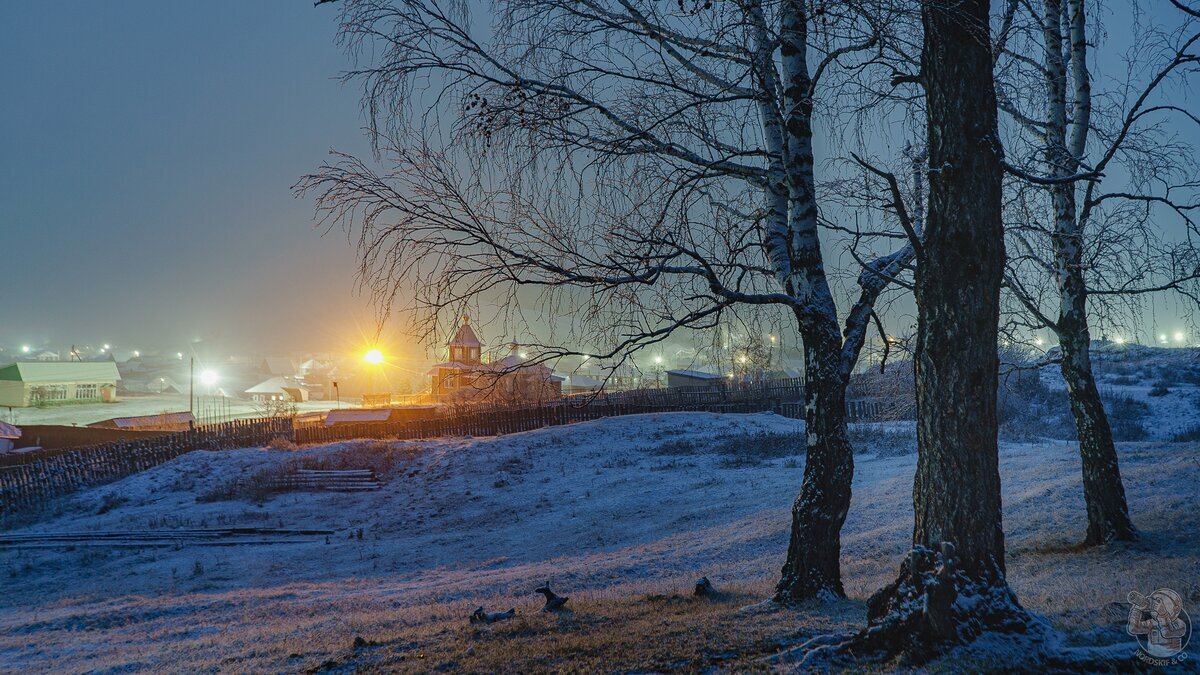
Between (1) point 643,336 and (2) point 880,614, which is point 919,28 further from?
(2) point 880,614

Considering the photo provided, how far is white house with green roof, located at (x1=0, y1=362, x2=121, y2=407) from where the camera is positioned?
6612cm

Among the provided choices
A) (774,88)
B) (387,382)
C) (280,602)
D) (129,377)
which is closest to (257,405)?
(387,382)

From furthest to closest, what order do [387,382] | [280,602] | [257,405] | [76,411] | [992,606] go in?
1. [387,382]
2. [257,405]
3. [76,411]
4. [280,602]
5. [992,606]

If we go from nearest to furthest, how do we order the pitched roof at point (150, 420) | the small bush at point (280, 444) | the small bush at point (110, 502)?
the small bush at point (110, 502) < the small bush at point (280, 444) < the pitched roof at point (150, 420)

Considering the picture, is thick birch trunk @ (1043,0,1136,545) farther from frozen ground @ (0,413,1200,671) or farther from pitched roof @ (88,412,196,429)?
pitched roof @ (88,412,196,429)

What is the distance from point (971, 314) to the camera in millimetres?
4348

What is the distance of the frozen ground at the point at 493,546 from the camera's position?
23.7 ft

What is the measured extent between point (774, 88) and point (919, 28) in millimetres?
1746

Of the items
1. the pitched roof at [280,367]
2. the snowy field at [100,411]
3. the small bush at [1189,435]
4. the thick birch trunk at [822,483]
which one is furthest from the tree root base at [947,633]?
the pitched roof at [280,367]

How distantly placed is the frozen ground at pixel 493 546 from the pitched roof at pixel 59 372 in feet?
186

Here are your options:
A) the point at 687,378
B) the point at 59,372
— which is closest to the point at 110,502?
the point at 687,378

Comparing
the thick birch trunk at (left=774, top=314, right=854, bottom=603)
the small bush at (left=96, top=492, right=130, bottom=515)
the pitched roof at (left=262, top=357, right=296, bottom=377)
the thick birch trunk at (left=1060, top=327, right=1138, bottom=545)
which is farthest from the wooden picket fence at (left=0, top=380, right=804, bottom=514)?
the pitched roof at (left=262, top=357, right=296, bottom=377)

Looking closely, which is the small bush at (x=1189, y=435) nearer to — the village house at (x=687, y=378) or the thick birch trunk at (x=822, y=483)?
the thick birch trunk at (x=822, y=483)

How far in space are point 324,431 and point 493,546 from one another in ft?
69.8
